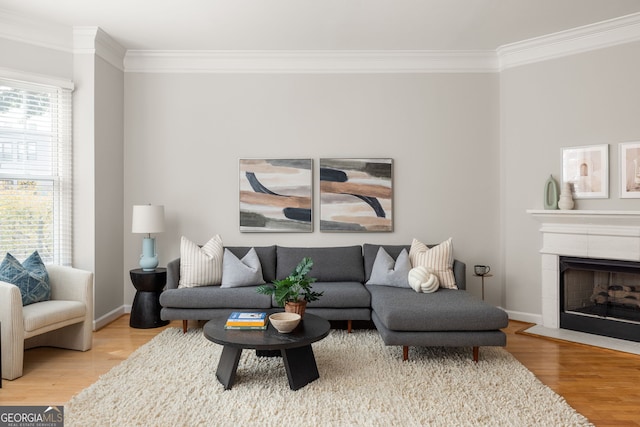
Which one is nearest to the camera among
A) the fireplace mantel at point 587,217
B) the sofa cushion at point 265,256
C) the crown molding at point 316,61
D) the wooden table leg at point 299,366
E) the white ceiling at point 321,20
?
the wooden table leg at point 299,366

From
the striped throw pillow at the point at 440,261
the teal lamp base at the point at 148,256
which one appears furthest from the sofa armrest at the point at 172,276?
the striped throw pillow at the point at 440,261

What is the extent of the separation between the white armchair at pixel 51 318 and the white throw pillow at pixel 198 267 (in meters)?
0.89

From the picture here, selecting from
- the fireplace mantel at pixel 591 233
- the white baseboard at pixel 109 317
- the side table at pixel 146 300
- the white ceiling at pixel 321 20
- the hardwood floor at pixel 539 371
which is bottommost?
the hardwood floor at pixel 539 371

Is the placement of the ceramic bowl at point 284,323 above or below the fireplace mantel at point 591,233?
below

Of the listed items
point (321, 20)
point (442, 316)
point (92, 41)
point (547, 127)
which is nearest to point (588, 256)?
point (547, 127)

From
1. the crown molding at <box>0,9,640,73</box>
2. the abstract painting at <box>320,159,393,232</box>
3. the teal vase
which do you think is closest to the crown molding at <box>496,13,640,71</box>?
the crown molding at <box>0,9,640,73</box>

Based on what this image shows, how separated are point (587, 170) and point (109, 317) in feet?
17.0

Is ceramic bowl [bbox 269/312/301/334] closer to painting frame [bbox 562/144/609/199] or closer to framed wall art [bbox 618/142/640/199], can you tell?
painting frame [bbox 562/144/609/199]

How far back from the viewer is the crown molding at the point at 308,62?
201 inches

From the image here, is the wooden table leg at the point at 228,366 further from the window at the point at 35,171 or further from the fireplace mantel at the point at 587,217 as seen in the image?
Result: the fireplace mantel at the point at 587,217

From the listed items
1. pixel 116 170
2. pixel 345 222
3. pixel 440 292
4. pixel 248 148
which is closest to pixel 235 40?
pixel 248 148

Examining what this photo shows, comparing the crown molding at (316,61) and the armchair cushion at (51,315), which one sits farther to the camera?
the crown molding at (316,61)

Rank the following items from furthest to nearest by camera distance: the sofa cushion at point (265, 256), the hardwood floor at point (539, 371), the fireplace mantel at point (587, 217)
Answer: the sofa cushion at point (265, 256) < the fireplace mantel at point (587, 217) < the hardwood floor at point (539, 371)

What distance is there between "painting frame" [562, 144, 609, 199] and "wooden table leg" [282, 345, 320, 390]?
3.23m
